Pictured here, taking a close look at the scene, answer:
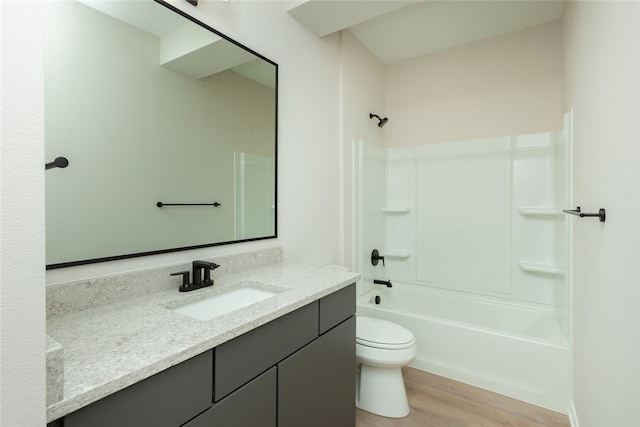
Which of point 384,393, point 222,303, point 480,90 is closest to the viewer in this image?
point 222,303

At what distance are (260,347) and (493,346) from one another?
180cm

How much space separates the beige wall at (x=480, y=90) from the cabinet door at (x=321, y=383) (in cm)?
219

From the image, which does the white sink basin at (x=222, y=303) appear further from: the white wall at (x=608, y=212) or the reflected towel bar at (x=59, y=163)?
the white wall at (x=608, y=212)

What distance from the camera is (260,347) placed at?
3.34ft

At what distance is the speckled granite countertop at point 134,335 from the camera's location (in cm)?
63

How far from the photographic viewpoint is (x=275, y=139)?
184cm

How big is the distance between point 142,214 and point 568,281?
244 cm

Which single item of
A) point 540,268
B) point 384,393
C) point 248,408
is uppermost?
point 540,268

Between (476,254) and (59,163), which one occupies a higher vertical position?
(59,163)

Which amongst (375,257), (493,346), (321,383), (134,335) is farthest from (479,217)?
(134,335)

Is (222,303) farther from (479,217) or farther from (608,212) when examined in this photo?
(479,217)

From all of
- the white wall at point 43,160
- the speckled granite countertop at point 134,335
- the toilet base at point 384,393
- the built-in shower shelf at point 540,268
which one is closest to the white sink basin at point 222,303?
the speckled granite countertop at point 134,335

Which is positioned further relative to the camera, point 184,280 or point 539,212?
point 539,212

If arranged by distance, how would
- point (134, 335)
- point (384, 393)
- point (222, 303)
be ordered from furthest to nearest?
point (384, 393) → point (222, 303) → point (134, 335)
